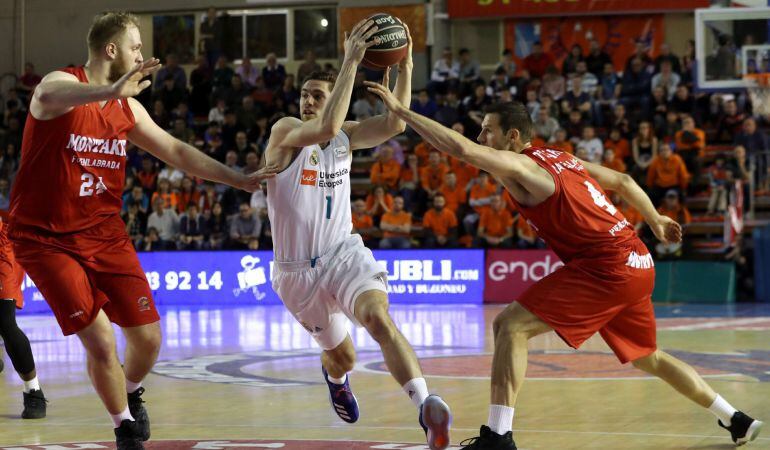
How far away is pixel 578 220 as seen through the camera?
617cm

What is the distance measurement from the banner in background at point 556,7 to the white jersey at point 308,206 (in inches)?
698

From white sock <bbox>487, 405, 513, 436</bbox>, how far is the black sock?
3774mm

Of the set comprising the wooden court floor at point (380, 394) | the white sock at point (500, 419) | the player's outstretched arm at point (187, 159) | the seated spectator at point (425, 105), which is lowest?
the wooden court floor at point (380, 394)

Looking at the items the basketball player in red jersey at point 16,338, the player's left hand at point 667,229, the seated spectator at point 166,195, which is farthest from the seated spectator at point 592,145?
the player's left hand at point 667,229

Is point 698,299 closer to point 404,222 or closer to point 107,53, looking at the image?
point 404,222

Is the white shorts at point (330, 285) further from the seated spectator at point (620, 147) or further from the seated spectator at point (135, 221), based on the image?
the seated spectator at point (135, 221)

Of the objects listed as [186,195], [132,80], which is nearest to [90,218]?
[132,80]

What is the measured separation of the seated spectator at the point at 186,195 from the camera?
67.5 feet

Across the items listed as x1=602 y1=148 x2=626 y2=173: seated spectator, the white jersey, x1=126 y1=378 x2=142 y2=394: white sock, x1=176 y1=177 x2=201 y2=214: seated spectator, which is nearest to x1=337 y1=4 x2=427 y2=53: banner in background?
x1=176 y1=177 x2=201 y2=214: seated spectator

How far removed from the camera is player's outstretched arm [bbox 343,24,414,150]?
6.59 meters

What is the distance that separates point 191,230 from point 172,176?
200 centimetres

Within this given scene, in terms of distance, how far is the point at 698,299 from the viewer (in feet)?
57.0

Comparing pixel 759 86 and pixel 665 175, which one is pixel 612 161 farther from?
pixel 759 86

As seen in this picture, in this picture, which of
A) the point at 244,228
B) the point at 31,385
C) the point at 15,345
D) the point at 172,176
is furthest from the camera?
the point at 172,176
